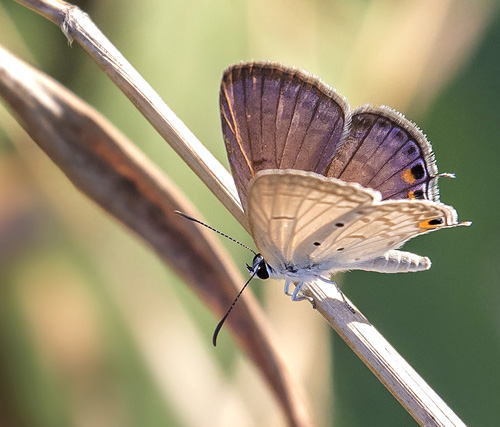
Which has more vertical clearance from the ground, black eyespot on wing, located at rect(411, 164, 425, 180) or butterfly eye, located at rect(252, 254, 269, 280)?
butterfly eye, located at rect(252, 254, 269, 280)

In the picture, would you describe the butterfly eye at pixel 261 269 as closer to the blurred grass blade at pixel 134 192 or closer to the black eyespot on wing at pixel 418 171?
the blurred grass blade at pixel 134 192

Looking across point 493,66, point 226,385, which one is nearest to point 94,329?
point 226,385

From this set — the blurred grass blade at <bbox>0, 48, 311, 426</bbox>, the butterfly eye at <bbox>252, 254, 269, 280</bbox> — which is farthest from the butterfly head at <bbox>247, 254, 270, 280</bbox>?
the blurred grass blade at <bbox>0, 48, 311, 426</bbox>

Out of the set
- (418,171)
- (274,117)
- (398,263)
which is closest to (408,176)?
(418,171)

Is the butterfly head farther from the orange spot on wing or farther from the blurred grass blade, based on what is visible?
the orange spot on wing

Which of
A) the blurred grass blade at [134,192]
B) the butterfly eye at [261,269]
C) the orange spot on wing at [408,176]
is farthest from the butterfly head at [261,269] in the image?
the orange spot on wing at [408,176]

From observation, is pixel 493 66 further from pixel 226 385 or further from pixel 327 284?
pixel 226 385

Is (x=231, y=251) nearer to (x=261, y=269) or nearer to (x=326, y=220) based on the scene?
(x=261, y=269)
